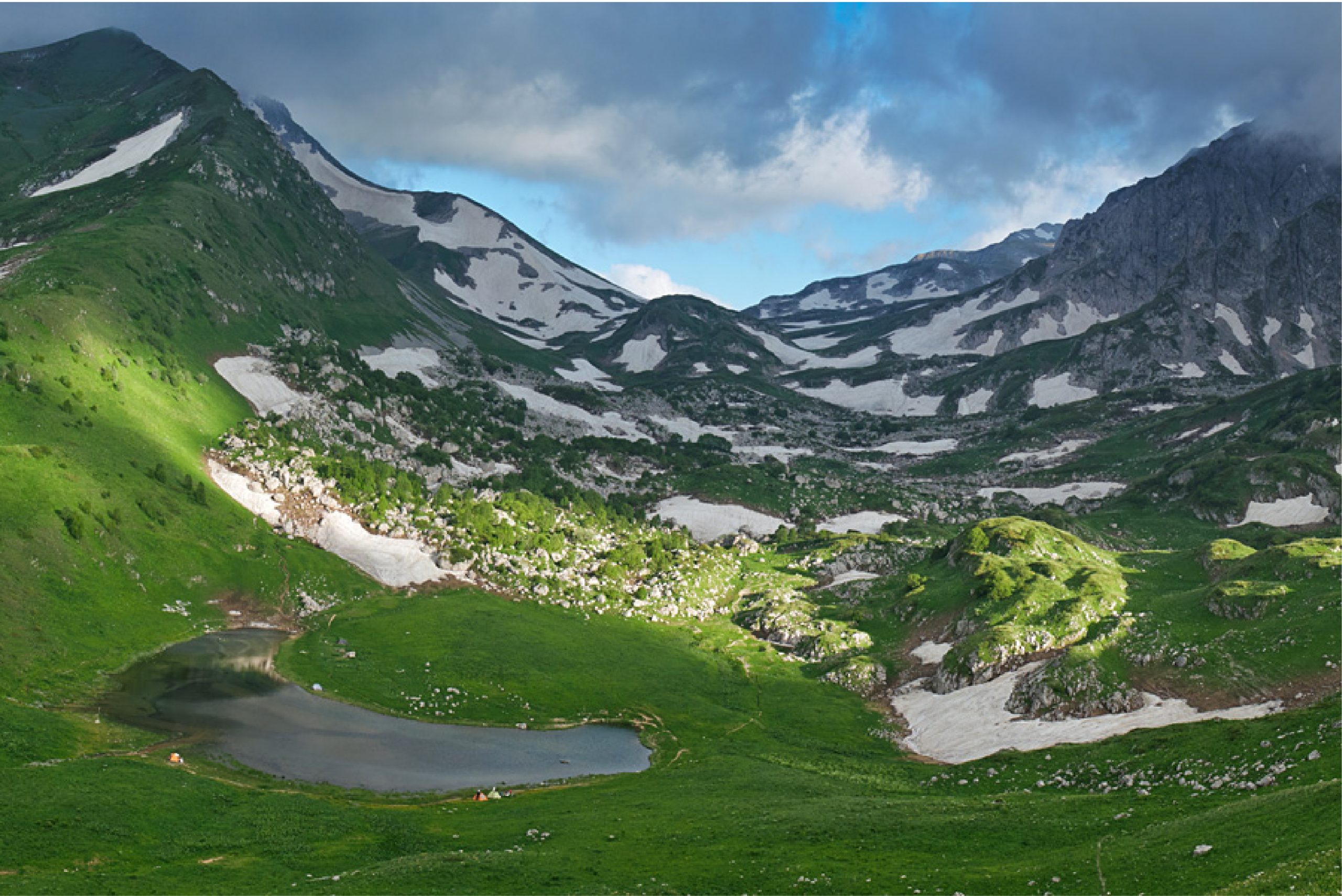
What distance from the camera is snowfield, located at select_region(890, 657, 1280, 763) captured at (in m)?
56.9

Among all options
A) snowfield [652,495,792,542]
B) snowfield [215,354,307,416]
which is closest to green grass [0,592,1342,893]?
snowfield [652,495,792,542]

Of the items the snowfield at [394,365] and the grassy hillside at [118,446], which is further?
the snowfield at [394,365]

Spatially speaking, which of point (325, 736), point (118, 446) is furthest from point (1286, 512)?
point (118, 446)

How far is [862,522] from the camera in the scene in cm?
15650

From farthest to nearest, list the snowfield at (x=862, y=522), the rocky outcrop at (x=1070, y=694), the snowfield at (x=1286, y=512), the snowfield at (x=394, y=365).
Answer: the snowfield at (x=394, y=365) → the snowfield at (x=862, y=522) → the snowfield at (x=1286, y=512) → the rocky outcrop at (x=1070, y=694)

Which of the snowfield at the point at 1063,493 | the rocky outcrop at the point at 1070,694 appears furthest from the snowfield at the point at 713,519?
the rocky outcrop at the point at 1070,694

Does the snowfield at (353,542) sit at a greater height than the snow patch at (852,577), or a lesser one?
greater

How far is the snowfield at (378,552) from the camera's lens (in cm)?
10112

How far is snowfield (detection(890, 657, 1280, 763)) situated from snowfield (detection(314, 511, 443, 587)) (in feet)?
183

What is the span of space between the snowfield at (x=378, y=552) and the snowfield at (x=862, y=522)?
225 feet

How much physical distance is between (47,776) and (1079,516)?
487 feet

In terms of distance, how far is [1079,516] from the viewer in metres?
152

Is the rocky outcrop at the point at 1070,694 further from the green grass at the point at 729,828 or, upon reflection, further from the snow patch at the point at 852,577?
the snow patch at the point at 852,577

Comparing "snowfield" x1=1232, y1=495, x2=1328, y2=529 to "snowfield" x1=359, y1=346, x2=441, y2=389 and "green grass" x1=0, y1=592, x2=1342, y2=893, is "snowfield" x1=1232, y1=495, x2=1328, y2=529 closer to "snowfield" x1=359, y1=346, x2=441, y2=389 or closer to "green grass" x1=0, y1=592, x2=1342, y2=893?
"green grass" x1=0, y1=592, x2=1342, y2=893
